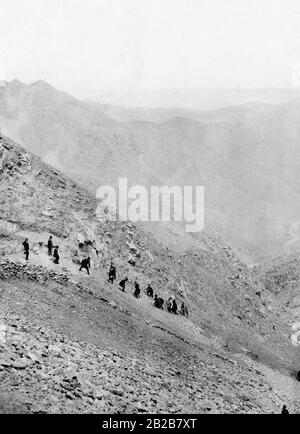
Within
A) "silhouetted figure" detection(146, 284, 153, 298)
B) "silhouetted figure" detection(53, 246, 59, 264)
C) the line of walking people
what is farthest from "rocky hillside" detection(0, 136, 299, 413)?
"silhouetted figure" detection(146, 284, 153, 298)

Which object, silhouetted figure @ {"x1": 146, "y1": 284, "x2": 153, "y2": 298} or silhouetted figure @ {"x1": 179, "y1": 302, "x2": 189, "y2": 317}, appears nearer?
silhouetted figure @ {"x1": 146, "y1": 284, "x2": 153, "y2": 298}

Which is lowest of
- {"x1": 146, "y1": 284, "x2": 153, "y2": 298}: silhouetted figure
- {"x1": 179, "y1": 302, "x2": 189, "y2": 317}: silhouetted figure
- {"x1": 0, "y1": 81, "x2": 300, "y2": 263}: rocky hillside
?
{"x1": 179, "y1": 302, "x2": 189, "y2": 317}: silhouetted figure

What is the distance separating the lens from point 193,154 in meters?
124

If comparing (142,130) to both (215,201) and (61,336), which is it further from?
(61,336)

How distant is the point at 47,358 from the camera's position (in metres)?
19.2

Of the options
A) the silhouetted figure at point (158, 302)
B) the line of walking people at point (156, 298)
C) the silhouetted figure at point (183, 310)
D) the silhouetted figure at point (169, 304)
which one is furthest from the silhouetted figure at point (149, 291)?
the silhouetted figure at point (183, 310)

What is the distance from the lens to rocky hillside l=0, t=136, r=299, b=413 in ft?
61.7

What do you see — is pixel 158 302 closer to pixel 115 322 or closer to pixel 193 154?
pixel 115 322

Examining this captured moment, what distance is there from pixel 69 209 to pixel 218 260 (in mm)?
20483

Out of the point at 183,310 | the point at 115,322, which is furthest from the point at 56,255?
the point at 183,310

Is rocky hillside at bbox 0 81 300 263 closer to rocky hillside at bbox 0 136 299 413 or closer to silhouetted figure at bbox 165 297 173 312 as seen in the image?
rocky hillside at bbox 0 136 299 413

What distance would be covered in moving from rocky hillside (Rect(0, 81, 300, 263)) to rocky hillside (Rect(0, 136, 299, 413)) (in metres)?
27.3

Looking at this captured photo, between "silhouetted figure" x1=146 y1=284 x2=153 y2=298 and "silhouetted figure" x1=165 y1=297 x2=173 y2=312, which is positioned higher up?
"silhouetted figure" x1=146 y1=284 x2=153 y2=298

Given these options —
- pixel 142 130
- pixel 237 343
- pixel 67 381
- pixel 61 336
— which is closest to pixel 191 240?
pixel 237 343
